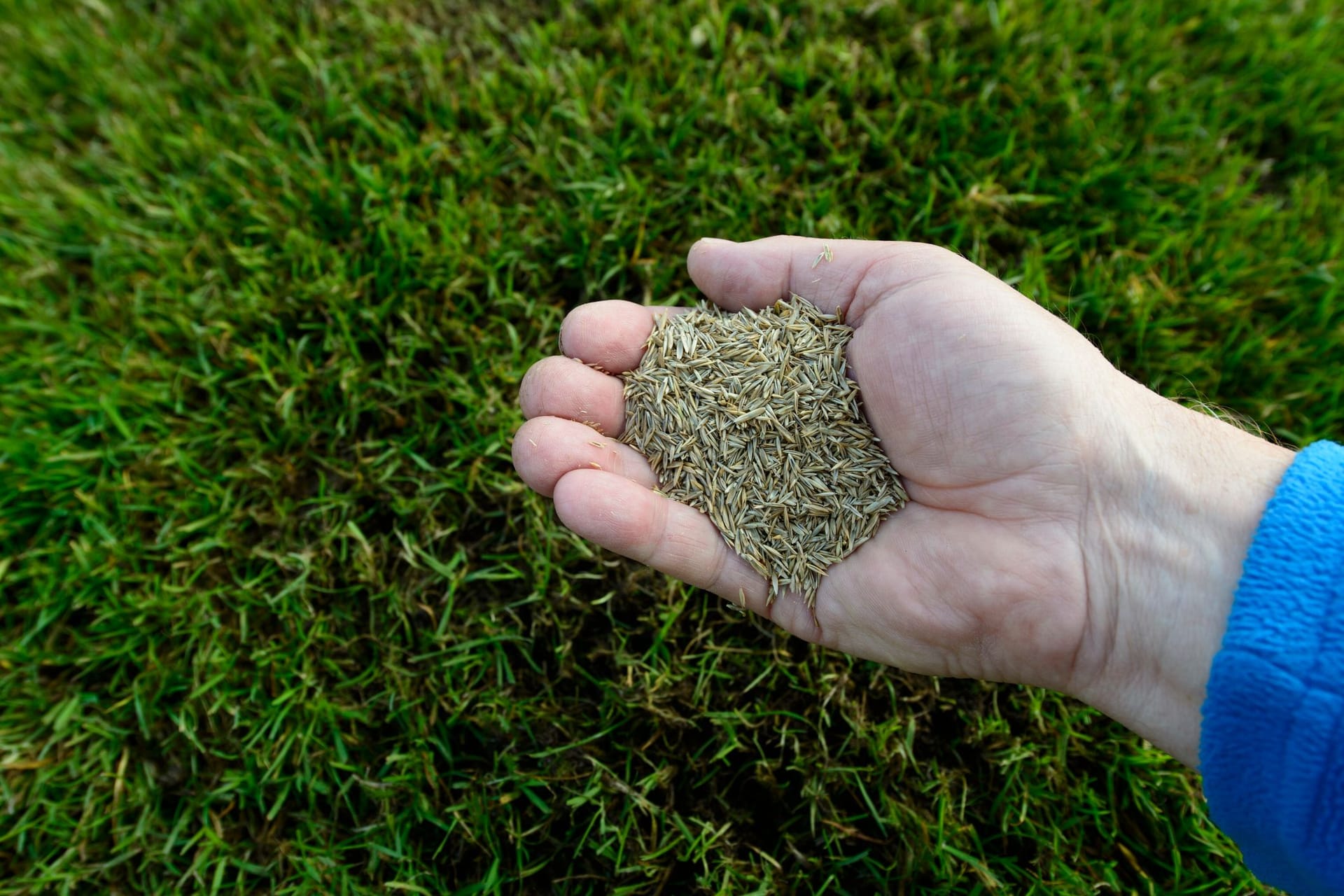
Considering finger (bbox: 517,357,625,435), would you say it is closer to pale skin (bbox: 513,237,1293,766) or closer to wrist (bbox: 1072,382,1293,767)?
pale skin (bbox: 513,237,1293,766)

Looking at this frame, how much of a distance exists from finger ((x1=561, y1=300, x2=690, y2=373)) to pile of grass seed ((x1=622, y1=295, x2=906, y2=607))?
0.04 m

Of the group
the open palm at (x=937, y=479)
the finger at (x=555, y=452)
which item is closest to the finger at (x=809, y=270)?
the open palm at (x=937, y=479)

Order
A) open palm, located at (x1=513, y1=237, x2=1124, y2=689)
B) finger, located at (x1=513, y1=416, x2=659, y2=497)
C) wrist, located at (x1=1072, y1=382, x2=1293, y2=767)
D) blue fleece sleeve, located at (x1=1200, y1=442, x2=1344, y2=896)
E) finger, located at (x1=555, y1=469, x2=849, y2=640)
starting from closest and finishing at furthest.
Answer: blue fleece sleeve, located at (x1=1200, y1=442, x2=1344, y2=896) → wrist, located at (x1=1072, y1=382, x2=1293, y2=767) → open palm, located at (x1=513, y1=237, x2=1124, y2=689) → finger, located at (x1=555, y1=469, x2=849, y2=640) → finger, located at (x1=513, y1=416, x2=659, y2=497)

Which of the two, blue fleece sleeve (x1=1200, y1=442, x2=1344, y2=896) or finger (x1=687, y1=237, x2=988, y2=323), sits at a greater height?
finger (x1=687, y1=237, x2=988, y2=323)

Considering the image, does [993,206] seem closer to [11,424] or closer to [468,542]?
[468,542]

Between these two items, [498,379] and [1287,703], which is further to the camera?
[498,379]

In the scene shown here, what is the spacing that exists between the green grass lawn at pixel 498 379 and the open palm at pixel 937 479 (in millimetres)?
384

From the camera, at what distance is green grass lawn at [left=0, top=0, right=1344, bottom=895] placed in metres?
2.51

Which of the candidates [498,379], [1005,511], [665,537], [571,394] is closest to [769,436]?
[665,537]

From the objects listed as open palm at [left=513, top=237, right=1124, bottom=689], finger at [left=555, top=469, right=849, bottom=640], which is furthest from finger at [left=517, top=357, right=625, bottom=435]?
finger at [left=555, top=469, right=849, bottom=640]

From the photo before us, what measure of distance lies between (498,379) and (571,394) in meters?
0.59

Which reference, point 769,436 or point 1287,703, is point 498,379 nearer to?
point 769,436

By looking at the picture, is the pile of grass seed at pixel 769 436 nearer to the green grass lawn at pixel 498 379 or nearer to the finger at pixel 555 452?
the finger at pixel 555 452

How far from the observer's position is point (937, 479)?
231 cm
